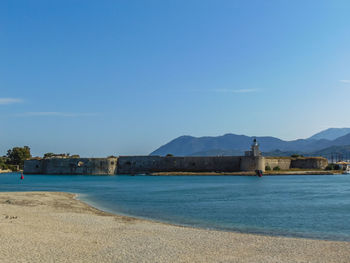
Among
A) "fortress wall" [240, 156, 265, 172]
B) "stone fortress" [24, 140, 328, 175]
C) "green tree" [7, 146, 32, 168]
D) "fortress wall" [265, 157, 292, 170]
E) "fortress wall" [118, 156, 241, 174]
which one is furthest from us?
"green tree" [7, 146, 32, 168]

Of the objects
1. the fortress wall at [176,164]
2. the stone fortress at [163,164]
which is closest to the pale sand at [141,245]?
the stone fortress at [163,164]

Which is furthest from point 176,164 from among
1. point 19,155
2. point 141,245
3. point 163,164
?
point 141,245

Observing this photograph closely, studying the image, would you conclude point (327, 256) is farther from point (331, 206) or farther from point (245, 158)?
point (245, 158)

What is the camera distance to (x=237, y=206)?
22.1 meters

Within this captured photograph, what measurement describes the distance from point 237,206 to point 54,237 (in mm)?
12898

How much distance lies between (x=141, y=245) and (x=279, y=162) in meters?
62.3

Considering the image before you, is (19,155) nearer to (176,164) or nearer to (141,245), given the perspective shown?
(176,164)

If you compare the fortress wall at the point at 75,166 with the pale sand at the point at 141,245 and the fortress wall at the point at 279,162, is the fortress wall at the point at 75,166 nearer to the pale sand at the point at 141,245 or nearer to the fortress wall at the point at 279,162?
the fortress wall at the point at 279,162

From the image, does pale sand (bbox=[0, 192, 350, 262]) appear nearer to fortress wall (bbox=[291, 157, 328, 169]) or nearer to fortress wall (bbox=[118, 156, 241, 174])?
fortress wall (bbox=[118, 156, 241, 174])

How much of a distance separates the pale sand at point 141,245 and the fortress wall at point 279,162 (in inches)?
2223

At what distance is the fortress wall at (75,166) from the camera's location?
2832 inches

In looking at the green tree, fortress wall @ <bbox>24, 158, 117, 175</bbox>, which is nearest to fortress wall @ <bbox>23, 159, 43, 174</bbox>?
fortress wall @ <bbox>24, 158, 117, 175</bbox>

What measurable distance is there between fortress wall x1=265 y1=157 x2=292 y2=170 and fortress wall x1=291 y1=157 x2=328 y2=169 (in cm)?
134

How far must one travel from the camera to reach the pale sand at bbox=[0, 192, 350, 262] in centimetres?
942
